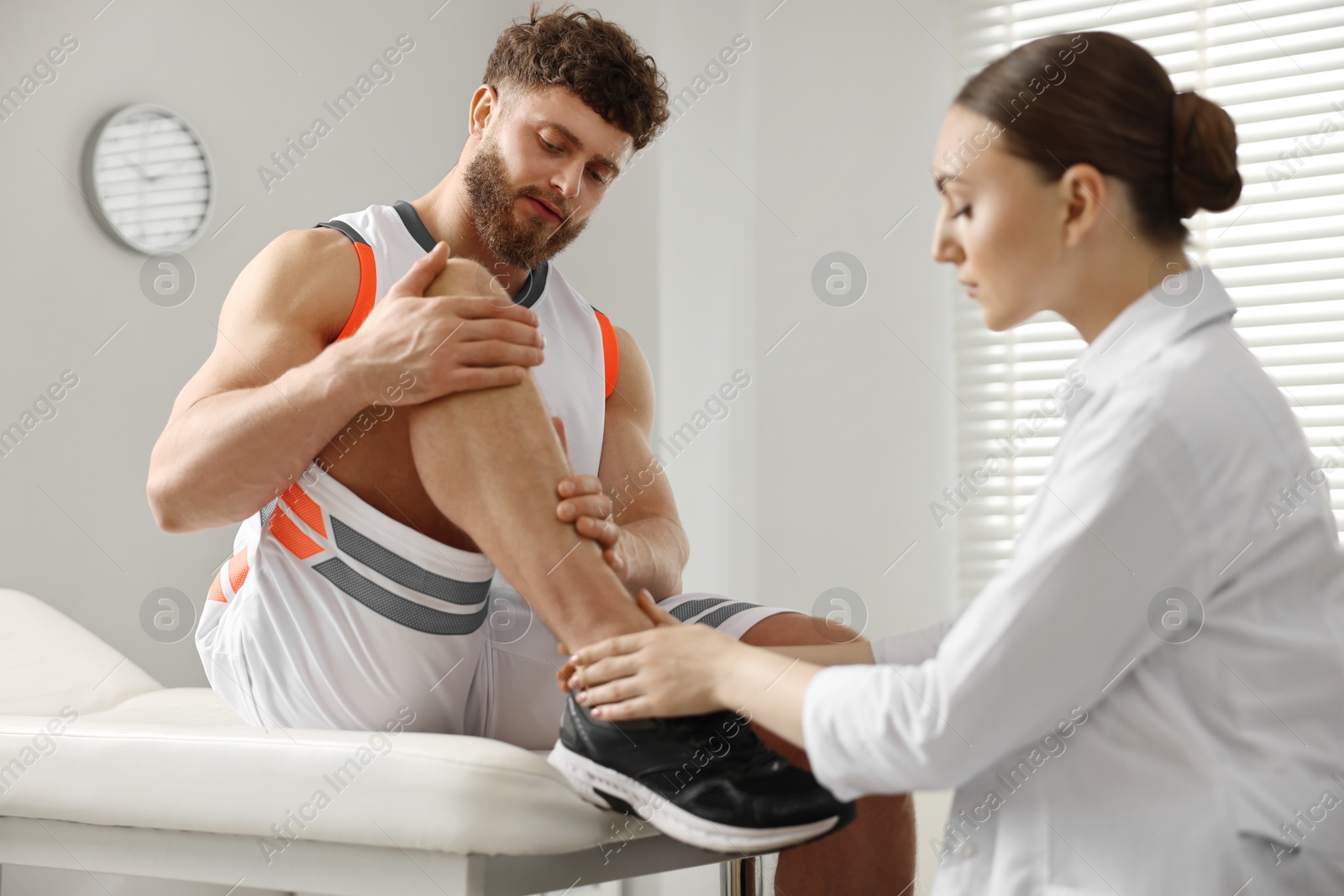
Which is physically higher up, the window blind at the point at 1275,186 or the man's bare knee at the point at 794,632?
the window blind at the point at 1275,186

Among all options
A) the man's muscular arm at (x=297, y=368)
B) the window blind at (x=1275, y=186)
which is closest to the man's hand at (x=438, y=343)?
the man's muscular arm at (x=297, y=368)

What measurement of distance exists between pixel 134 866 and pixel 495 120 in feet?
2.99

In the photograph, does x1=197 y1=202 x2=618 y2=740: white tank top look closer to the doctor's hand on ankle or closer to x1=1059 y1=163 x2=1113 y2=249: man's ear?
the doctor's hand on ankle

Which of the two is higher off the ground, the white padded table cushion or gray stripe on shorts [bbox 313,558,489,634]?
gray stripe on shorts [bbox 313,558,489,634]

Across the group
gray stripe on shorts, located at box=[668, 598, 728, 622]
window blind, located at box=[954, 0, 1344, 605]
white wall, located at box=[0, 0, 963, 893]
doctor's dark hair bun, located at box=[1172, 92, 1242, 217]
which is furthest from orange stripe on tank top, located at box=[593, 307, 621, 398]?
window blind, located at box=[954, 0, 1344, 605]

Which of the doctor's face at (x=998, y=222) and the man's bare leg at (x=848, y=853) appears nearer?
the doctor's face at (x=998, y=222)

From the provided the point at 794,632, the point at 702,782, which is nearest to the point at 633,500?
the point at 794,632

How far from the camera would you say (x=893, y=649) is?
91 cm

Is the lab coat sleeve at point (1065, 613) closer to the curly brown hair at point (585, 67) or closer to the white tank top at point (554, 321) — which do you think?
the white tank top at point (554, 321)

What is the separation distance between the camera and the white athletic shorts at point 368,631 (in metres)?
0.92

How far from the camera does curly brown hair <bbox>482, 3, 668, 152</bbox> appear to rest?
4.31ft

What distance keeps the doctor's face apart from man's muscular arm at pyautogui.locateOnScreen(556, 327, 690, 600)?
0.33 meters

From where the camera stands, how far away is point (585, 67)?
1312mm

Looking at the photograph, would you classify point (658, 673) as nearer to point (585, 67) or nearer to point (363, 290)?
point (363, 290)
